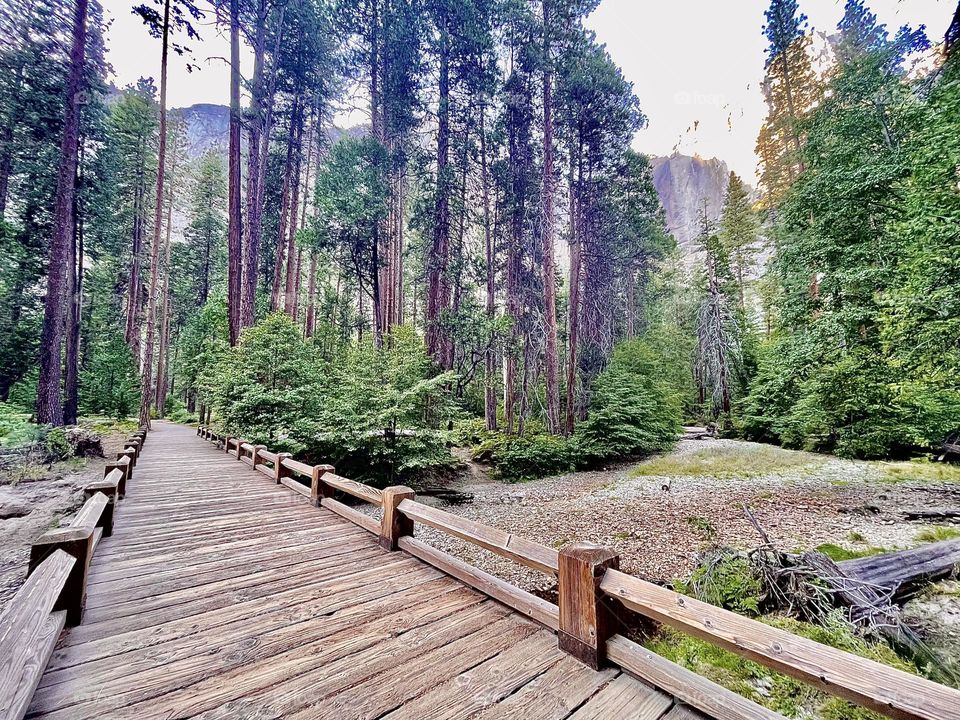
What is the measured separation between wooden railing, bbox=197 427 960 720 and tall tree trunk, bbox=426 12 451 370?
10.1 m

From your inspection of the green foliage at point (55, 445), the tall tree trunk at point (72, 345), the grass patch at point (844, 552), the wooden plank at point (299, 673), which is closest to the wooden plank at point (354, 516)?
the wooden plank at point (299, 673)

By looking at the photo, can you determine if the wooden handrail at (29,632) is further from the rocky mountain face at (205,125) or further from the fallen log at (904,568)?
the rocky mountain face at (205,125)

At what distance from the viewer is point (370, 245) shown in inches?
542

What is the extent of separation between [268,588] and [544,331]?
11609 millimetres

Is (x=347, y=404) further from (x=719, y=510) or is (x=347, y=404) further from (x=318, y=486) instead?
(x=719, y=510)

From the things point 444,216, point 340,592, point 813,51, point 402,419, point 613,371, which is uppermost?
point 813,51

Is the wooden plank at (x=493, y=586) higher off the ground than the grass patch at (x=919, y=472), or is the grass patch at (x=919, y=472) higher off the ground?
the wooden plank at (x=493, y=586)

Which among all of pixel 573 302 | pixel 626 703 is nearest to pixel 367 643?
pixel 626 703

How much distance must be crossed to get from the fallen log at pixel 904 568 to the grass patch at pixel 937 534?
3.51 ft

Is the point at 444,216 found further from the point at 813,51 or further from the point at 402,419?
the point at 813,51

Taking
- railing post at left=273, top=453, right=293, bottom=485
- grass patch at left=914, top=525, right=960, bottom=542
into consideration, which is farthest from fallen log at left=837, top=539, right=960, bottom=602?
railing post at left=273, top=453, right=293, bottom=485

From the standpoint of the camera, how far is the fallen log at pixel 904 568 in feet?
13.6

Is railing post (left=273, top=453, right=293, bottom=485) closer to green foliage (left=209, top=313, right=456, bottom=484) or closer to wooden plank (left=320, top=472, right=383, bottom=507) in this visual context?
wooden plank (left=320, top=472, right=383, bottom=507)

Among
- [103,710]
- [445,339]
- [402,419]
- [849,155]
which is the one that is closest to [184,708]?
[103,710]
